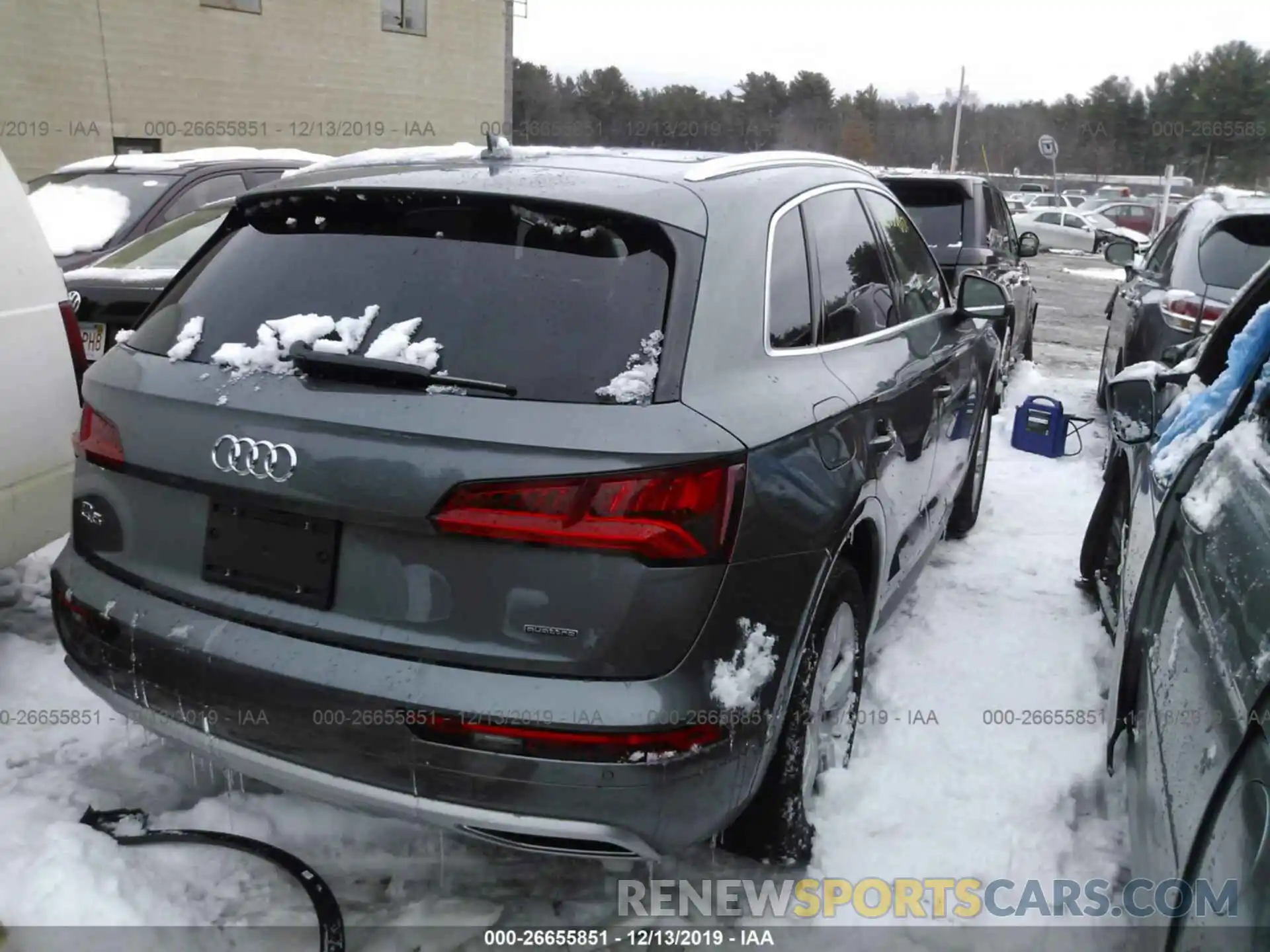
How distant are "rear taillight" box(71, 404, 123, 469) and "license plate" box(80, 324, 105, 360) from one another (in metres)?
3.36

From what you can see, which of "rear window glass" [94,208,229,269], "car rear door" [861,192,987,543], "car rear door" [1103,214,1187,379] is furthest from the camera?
"car rear door" [1103,214,1187,379]

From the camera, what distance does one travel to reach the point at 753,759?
7.52 ft

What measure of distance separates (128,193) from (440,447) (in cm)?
656

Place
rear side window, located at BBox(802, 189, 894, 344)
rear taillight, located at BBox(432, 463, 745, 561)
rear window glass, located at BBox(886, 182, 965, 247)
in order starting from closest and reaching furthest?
1. rear taillight, located at BBox(432, 463, 745, 561)
2. rear side window, located at BBox(802, 189, 894, 344)
3. rear window glass, located at BBox(886, 182, 965, 247)

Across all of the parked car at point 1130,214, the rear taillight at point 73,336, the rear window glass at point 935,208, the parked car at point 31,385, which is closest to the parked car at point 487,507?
the parked car at point 31,385

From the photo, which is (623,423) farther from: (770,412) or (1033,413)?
(1033,413)

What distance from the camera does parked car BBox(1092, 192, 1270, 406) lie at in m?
5.65

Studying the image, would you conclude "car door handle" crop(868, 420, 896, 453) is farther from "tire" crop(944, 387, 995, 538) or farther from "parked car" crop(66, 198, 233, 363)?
"parked car" crop(66, 198, 233, 363)

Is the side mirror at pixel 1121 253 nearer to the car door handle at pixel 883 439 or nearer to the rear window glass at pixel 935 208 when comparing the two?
the rear window glass at pixel 935 208

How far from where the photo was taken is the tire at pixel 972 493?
5.34 meters

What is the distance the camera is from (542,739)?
205 centimetres

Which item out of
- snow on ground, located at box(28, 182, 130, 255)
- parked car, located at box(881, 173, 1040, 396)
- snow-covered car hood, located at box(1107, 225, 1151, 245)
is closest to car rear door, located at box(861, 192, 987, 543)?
parked car, located at box(881, 173, 1040, 396)

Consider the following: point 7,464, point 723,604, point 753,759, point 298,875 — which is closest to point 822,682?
point 753,759

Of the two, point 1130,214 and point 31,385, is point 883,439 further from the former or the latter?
point 1130,214
